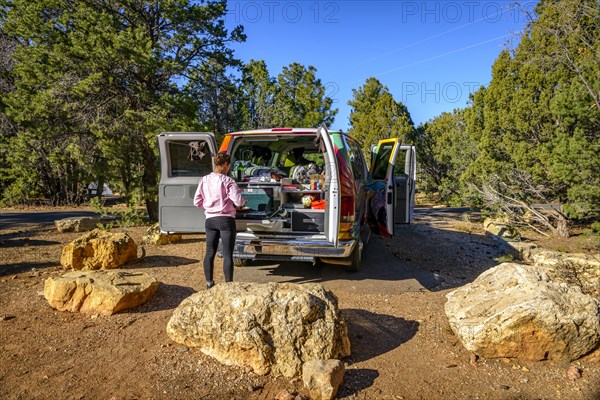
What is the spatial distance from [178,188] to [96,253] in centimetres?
150

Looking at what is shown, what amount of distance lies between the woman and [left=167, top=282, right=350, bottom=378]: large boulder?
4.07 ft

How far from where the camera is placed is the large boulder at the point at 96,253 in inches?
218

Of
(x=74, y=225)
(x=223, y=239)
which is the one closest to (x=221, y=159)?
(x=223, y=239)

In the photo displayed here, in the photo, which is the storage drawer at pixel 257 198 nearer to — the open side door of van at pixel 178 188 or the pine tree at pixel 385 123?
the open side door of van at pixel 178 188

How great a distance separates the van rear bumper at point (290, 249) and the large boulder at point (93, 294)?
130 cm

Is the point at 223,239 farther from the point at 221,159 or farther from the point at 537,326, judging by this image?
the point at 537,326

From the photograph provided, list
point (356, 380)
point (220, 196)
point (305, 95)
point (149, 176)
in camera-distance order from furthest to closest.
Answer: point (305, 95) < point (149, 176) < point (220, 196) < point (356, 380)

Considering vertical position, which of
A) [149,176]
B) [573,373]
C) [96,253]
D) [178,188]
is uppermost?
[149,176]

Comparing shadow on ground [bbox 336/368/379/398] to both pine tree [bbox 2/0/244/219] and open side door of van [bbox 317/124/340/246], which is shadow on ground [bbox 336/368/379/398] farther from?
pine tree [bbox 2/0/244/219]

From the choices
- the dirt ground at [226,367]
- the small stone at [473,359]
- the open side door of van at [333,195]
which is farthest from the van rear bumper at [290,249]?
the small stone at [473,359]

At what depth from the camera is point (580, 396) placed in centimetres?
275

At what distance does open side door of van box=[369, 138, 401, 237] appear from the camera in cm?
620

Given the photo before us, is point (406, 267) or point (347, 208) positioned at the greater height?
point (347, 208)

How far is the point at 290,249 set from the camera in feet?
15.8
